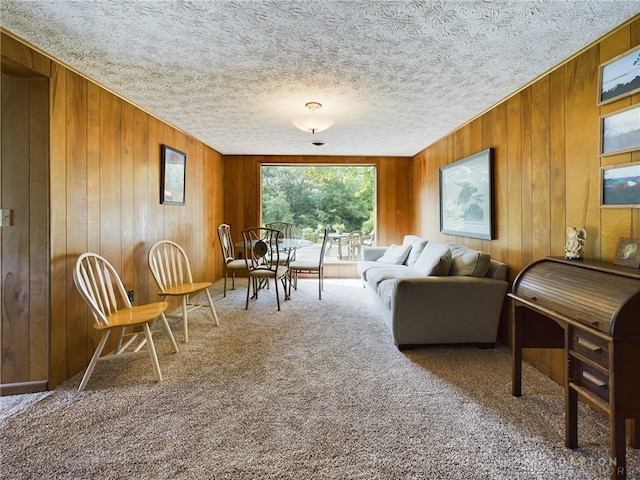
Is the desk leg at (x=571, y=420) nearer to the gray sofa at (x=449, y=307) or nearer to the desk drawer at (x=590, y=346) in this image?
the desk drawer at (x=590, y=346)

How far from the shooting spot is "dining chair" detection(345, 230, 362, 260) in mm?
5824

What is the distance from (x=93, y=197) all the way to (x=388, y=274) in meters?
2.93

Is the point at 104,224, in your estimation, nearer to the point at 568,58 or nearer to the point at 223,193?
the point at 223,193

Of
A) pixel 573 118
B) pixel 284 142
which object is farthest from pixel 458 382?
pixel 284 142

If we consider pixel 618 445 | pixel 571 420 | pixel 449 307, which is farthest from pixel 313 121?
pixel 618 445

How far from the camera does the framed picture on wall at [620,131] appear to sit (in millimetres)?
1630

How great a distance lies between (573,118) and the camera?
2021 mm

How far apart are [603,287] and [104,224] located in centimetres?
334

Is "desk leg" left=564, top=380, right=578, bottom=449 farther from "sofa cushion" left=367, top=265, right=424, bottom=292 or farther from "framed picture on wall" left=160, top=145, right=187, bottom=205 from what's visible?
"framed picture on wall" left=160, top=145, right=187, bottom=205

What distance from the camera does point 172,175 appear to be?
3729mm

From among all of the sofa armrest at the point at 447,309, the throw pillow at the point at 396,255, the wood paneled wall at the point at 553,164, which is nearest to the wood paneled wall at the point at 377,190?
the throw pillow at the point at 396,255

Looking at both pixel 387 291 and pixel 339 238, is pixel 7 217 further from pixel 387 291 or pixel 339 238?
pixel 339 238

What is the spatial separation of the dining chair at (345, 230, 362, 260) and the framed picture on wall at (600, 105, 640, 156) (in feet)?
13.6

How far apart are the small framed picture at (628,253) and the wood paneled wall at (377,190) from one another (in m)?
3.98
